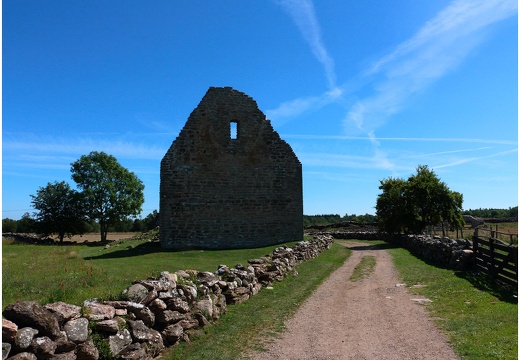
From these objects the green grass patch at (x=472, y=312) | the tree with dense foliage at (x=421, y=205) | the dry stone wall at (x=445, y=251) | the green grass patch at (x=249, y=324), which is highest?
the tree with dense foliage at (x=421, y=205)

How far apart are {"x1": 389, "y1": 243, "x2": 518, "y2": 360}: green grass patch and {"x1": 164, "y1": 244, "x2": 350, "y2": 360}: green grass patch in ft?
12.4

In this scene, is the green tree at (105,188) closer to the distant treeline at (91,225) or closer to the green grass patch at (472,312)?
the distant treeline at (91,225)

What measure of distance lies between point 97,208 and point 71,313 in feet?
154

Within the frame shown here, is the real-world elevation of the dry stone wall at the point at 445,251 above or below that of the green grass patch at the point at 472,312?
above

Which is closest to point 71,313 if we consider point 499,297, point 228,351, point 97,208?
point 228,351

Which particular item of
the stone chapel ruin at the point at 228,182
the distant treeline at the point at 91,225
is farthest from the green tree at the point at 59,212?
the stone chapel ruin at the point at 228,182

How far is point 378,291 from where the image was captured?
14.0m

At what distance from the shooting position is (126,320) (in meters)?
7.05

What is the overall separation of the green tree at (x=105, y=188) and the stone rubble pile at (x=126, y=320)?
4200cm

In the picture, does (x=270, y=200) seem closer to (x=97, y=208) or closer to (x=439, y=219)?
(x=439, y=219)

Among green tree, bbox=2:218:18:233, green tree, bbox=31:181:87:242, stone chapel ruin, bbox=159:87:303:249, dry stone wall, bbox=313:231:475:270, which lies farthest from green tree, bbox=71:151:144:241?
green tree, bbox=2:218:18:233

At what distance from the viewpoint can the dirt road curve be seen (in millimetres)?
7574

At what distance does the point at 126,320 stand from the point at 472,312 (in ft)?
28.0

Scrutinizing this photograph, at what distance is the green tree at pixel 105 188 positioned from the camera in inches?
1956
